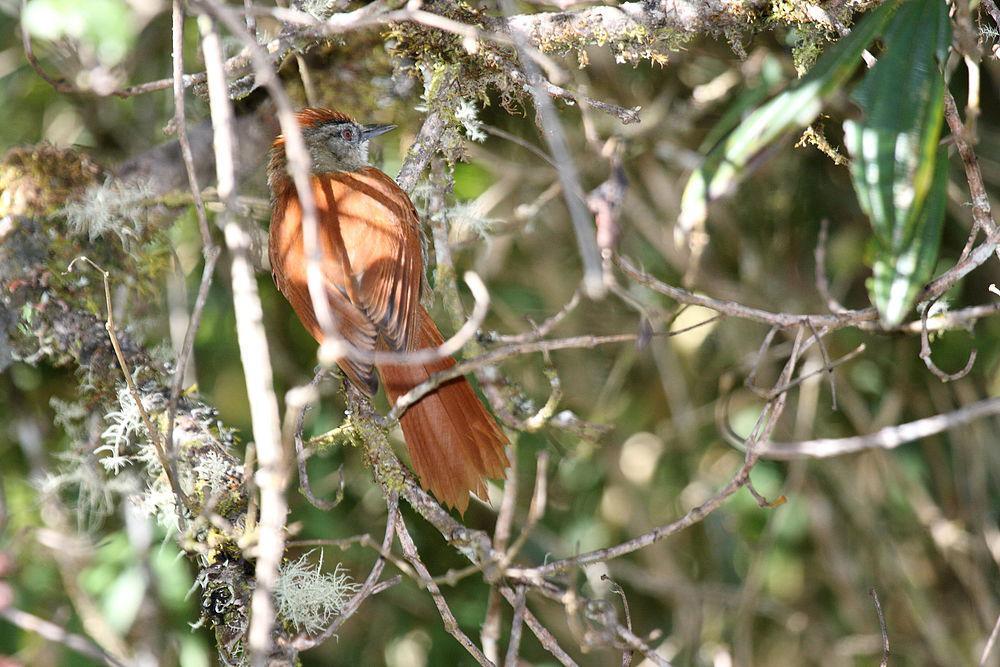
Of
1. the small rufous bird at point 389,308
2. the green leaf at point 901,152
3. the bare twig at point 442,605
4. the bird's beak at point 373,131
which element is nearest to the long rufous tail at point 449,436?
the small rufous bird at point 389,308

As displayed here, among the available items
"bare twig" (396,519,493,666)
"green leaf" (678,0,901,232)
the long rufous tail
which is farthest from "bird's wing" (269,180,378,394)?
"green leaf" (678,0,901,232)

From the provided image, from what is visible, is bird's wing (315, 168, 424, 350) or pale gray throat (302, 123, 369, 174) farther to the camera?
pale gray throat (302, 123, 369, 174)

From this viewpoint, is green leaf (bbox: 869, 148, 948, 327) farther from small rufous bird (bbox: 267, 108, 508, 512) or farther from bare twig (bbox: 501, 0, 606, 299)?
small rufous bird (bbox: 267, 108, 508, 512)

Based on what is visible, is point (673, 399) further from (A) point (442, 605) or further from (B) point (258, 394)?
(B) point (258, 394)

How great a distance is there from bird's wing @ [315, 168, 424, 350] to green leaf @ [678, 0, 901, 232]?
132 centimetres

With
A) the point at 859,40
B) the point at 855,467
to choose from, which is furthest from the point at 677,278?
the point at 859,40

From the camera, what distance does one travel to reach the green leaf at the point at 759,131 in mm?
1902

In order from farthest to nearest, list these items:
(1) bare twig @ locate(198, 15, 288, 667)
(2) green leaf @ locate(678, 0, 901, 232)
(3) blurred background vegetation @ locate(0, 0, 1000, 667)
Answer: (3) blurred background vegetation @ locate(0, 0, 1000, 667), (2) green leaf @ locate(678, 0, 901, 232), (1) bare twig @ locate(198, 15, 288, 667)

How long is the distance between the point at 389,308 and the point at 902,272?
63.0 inches

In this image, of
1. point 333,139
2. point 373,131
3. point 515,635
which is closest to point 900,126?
point 515,635

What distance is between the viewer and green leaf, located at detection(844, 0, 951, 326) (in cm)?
185

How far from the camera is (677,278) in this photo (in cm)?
441

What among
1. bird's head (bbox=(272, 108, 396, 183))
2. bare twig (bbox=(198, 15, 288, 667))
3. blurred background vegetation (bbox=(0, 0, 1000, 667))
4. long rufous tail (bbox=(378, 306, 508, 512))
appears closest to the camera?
bare twig (bbox=(198, 15, 288, 667))

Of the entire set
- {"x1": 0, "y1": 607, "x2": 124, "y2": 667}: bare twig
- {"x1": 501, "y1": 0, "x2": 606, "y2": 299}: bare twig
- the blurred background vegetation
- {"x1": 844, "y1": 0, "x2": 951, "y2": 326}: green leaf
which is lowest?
the blurred background vegetation
